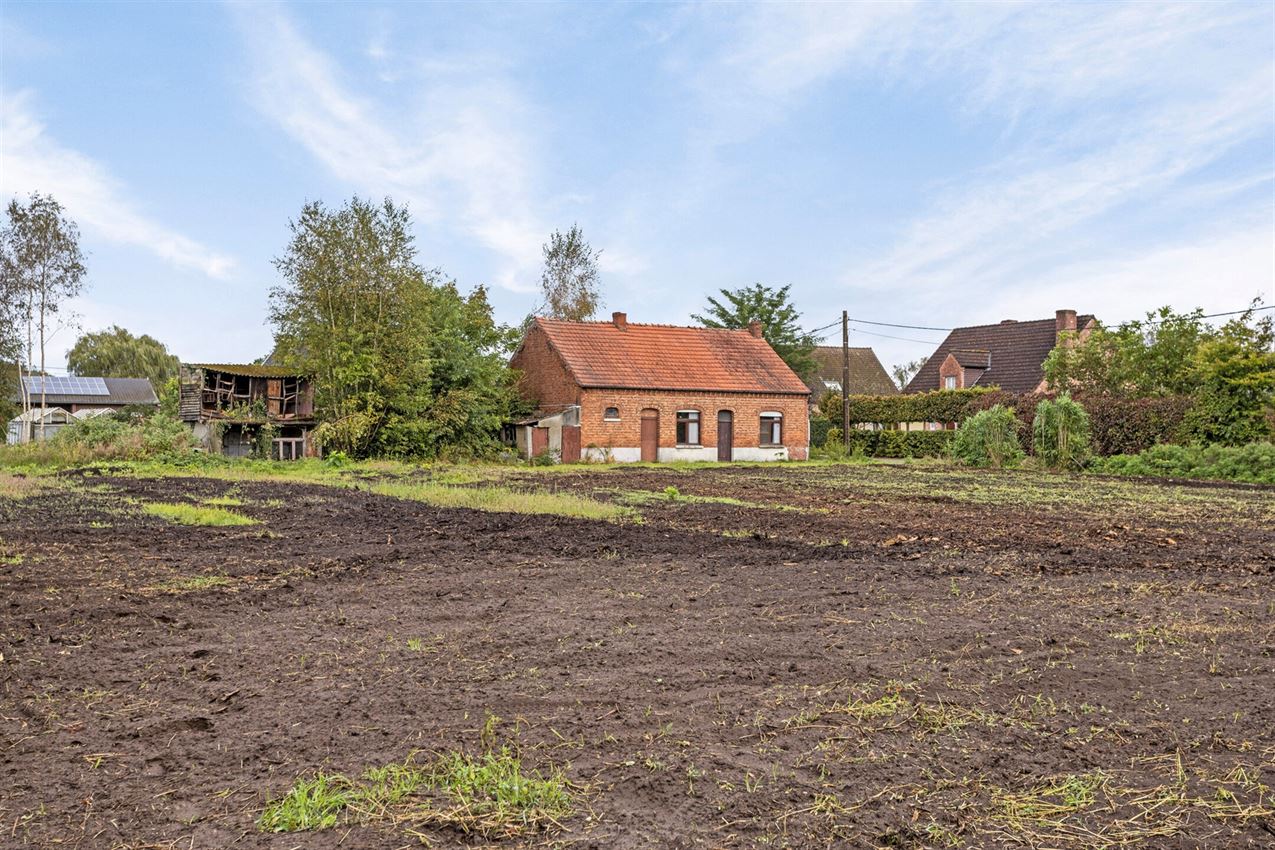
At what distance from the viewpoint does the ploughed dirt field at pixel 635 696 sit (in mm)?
2996

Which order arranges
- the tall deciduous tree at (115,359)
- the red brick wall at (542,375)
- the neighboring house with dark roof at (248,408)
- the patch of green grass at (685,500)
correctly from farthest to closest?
the tall deciduous tree at (115,359)
the red brick wall at (542,375)
the neighboring house with dark roof at (248,408)
the patch of green grass at (685,500)

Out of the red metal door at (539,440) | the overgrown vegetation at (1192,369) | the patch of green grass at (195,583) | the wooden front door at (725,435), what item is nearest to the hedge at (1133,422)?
the overgrown vegetation at (1192,369)

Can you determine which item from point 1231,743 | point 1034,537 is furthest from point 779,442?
point 1231,743

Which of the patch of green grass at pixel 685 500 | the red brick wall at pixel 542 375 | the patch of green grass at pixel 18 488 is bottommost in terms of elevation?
the patch of green grass at pixel 685 500

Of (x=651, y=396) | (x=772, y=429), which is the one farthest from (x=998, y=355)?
(x=651, y=396)

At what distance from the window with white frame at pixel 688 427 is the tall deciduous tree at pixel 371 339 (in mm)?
8252

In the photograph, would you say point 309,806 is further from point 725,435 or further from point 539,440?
point 725,435

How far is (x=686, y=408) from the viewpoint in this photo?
122ft

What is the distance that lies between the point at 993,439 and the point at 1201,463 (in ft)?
23.1

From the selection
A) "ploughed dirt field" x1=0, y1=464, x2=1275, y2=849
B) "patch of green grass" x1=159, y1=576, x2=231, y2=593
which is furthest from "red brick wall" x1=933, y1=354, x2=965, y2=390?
"patch of green grass" x1=159, y1=576, x2=231, y2=593

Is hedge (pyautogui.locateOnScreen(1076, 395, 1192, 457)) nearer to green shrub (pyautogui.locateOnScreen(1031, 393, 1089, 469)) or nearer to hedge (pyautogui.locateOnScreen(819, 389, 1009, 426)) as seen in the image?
green shrub (pyautogui.locateOnScreen(1031, 393, 1089, 469))

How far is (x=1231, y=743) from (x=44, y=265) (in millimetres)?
49428

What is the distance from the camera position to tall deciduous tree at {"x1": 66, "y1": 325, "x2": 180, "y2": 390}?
264 feet

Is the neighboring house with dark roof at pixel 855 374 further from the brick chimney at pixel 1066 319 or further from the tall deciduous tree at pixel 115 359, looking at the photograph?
the tall deciduous tree at pixel 115 359
